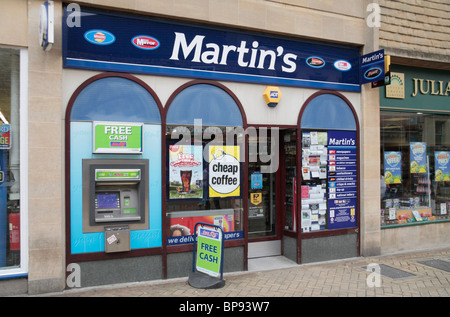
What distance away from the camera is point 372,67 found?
7578mm

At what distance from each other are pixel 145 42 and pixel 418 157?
265 inches

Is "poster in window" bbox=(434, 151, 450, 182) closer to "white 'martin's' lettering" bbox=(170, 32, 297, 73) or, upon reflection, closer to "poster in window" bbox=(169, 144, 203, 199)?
"white 'martin's' lettering" bbox=(170, 32, 297, 73)

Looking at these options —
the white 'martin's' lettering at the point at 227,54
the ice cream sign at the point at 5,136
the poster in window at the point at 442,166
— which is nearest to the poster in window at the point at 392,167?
the poster in window at the point at 442,166

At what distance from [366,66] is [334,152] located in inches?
74.0

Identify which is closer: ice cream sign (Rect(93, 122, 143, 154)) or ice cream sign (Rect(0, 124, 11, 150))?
ice cream sign (Rect(0, 124, 11, 150))

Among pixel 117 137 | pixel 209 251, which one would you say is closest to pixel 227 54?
pixel 117 137

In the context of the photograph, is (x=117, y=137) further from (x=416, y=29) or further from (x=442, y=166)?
(x=442, y=166)

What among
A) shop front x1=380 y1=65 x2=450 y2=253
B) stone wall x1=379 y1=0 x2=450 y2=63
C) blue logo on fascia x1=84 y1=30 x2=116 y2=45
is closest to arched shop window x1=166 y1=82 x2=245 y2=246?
blue logo on fascia x1=84 y1=30 x2=116 y2=45

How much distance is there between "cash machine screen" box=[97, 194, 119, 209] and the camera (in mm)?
5859

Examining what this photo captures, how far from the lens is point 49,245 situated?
17.9ft

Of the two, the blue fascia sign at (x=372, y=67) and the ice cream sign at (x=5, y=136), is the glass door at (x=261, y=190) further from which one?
the ice cream sign at (x=5, y=136)

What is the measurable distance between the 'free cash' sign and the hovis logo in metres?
3.06

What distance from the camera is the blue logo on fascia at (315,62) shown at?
748 centimetres
